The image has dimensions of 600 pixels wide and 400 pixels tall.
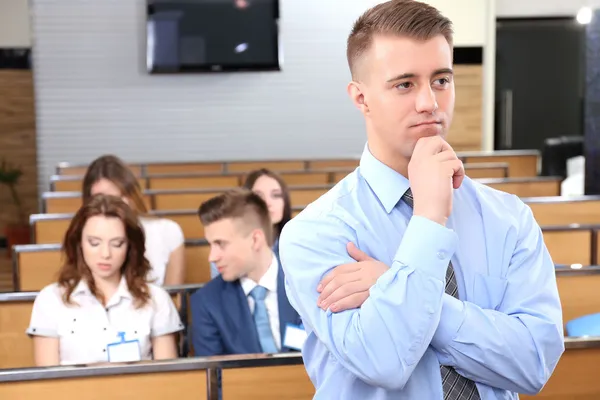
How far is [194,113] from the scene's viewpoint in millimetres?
10250

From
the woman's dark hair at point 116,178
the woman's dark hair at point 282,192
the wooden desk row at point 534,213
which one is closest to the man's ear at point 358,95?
the woman's dark hair at point 282,192

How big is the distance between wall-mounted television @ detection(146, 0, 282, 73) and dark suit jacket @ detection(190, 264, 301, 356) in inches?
288

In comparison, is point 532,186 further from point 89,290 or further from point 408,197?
point 408,197

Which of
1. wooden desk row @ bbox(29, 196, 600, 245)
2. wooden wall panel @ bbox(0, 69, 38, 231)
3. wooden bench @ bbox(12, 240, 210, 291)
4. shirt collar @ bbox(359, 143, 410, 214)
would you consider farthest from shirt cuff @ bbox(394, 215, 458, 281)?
wooden wall panel @ bbox(0, 69, 38, 231)

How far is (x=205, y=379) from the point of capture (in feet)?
6.64

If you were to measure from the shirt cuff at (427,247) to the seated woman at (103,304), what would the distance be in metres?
1.84

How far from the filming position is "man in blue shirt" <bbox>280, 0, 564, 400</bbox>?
1.16 metres

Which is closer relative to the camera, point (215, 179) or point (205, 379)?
point (205, 379)

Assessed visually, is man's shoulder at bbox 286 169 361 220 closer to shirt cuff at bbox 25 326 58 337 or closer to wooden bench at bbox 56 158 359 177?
shirt cuff at bbox 25 326 58 337

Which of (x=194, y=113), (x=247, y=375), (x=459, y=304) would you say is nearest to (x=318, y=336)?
(x=459, y=304)

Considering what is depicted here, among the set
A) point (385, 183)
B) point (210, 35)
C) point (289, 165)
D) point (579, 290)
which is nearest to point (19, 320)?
point (579, 290)

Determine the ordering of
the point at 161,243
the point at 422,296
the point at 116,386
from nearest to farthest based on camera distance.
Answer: the point at 422,296 → the point at 116,386 → the point at 161,243

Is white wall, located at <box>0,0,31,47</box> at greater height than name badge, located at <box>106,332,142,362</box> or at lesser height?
greater

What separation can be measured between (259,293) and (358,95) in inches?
69.0
